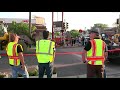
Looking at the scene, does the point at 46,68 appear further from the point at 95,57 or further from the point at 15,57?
the point at 95,57

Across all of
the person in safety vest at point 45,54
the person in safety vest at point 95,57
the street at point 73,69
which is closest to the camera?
the person in safety vest at point 95,57

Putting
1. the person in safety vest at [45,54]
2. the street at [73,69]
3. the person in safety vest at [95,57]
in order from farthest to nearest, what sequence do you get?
the street at [73,69] < the person in safety vest at [45,54] < the person in safety vest at [95,57]

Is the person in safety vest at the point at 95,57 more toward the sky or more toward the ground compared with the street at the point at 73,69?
more toward the sky

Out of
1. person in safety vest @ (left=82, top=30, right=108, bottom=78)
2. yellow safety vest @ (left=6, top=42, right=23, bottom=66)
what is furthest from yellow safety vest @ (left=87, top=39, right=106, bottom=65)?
yellow safety vest @ (left=6, top=42, right=23, bottom=66)

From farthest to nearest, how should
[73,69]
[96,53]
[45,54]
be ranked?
1. [73,69]
2. [45,54]
3. [96,53]

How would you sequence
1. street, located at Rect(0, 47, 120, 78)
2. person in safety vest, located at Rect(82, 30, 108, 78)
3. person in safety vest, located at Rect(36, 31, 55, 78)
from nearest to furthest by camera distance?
person in safety vest, located at Rect(82, 30, 108, 78) → person in safety vest, located at Rect(36, 31, 55, 78) → street, located at Rect(0, 47, 120, 78)

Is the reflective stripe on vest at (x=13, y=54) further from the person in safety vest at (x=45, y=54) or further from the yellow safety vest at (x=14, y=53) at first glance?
the person in safety vest at (x=45, y=54)

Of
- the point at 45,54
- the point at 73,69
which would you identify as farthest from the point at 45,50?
the point at 73,69

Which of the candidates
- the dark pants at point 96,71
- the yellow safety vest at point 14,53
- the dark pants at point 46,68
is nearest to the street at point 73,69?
the dark pants at point 46,68

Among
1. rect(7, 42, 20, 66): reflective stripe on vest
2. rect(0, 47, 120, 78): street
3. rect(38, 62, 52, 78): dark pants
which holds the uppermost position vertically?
rect(7, 42, 20, 66): reflective stripe on vest

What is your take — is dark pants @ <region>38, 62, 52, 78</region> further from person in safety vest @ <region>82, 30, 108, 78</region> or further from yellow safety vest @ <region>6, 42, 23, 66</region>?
person in safety vest @ <region>82, 30, 108, 78</region>
